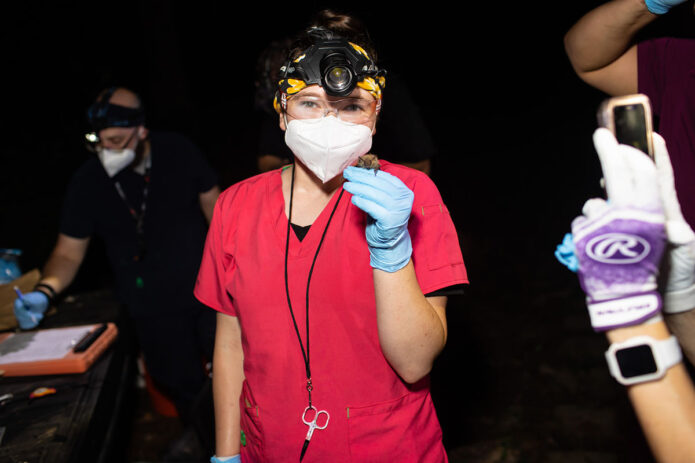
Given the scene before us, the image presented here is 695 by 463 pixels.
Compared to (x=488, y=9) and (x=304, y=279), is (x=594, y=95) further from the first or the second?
(x=304, y=279)

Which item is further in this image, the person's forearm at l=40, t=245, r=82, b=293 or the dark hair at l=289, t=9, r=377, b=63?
the person's forearm at l=40, t=245, r=82, b=293

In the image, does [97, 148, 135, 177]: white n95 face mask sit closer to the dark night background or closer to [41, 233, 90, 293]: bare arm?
[41, 233, 90, 293]: bare arm

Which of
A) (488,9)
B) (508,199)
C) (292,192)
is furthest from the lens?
(488,9)

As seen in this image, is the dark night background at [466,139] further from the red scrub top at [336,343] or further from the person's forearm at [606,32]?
the red scrub top at [336,343]

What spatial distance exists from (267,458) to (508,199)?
641cm

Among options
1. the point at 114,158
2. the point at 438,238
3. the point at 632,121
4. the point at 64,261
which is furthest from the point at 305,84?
the point at 64,261

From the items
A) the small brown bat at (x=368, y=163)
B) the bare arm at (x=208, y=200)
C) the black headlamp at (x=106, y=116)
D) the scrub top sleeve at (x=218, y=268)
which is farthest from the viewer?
the bare arm at (x=208, y=200)

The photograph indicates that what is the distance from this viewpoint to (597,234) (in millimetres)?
881

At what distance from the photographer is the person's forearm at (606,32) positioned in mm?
1689

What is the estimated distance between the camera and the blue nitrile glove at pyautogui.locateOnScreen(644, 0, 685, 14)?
151 cm

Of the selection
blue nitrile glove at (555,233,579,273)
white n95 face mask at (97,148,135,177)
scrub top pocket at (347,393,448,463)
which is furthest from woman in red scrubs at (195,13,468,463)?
white n95 face mask at (97,148,135,177)

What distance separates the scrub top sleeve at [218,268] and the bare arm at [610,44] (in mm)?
1547

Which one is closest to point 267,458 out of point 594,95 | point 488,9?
point 594,95

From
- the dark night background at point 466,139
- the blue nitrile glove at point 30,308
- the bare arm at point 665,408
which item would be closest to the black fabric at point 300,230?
the bare arm at point 665,408
